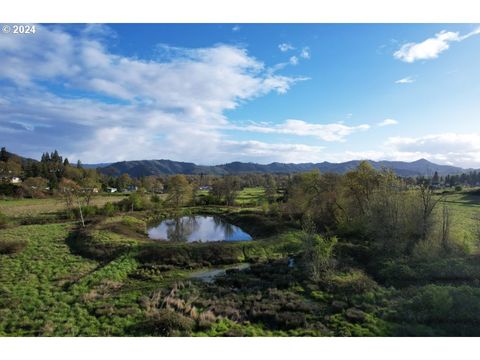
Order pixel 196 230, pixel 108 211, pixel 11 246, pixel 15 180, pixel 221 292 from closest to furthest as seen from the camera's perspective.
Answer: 1. pixel 221 292
2. pixel 11 246
3. pixel 196 230
4. pixel 108 211
5. pixel 15 180

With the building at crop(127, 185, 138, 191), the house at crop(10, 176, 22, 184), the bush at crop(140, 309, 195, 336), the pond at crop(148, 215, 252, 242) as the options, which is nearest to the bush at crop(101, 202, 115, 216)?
the pond at crop(148, 215, 252, 242)

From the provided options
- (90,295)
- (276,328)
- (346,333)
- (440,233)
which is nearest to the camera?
(346,333)

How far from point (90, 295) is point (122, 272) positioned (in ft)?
20.7

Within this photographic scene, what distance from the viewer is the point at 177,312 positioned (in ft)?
52.7

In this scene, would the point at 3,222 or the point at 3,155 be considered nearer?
the point at 3,222

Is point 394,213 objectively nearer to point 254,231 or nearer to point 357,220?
point 357,220

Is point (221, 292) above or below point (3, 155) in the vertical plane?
below

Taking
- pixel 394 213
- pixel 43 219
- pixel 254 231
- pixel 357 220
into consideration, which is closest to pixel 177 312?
pixel 394 213

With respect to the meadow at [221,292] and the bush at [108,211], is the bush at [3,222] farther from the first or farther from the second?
the bush at [108,211]

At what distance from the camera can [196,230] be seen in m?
53.1

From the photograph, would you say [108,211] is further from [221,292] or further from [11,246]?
[221,292]

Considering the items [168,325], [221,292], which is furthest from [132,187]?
[168,325]

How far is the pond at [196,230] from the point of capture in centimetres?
4522

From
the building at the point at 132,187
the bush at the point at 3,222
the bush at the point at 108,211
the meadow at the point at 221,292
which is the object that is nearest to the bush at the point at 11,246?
the meadow at the point at 221,292
